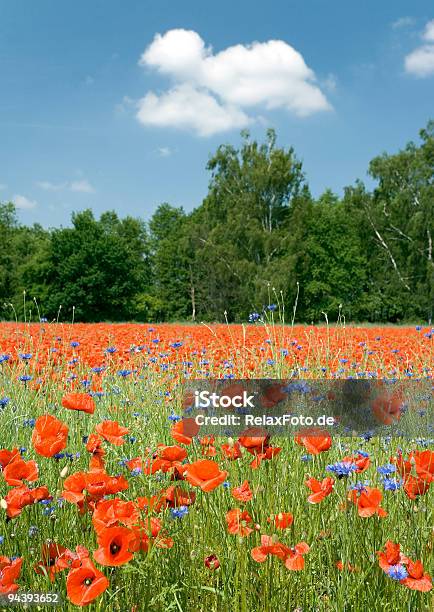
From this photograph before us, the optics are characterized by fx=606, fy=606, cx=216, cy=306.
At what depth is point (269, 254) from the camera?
27844 mm

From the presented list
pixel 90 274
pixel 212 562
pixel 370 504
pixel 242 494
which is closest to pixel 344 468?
pixel 370 504

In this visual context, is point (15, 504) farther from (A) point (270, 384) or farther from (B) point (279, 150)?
(B) point (279, 150)

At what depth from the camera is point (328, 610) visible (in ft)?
5.13

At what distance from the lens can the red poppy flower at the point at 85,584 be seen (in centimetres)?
105

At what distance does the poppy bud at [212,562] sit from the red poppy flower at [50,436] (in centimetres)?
46

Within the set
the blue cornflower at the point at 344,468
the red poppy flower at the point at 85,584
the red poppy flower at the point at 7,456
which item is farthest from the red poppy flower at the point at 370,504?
the red poppy flower at the point at 7,456

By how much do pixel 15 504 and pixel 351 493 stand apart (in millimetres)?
859

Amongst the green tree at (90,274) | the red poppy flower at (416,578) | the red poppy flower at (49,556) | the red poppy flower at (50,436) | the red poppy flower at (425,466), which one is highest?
the green tree at (90,274)

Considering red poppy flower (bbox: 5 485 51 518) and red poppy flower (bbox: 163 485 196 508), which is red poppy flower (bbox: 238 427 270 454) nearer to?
red poppy flower (bbox: 163 485 196 508)

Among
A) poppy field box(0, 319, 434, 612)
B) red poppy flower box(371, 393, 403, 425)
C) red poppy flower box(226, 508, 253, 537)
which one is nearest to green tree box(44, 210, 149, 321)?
red poppy flower box(371, 393, 403, 425)

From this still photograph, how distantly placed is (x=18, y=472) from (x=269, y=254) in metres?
26.7

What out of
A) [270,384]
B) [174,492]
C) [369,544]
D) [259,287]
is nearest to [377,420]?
[270,384]

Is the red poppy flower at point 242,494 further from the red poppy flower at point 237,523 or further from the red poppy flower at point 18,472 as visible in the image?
the red poppy flower at point 18,472

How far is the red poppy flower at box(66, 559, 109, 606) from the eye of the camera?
1055 mm
